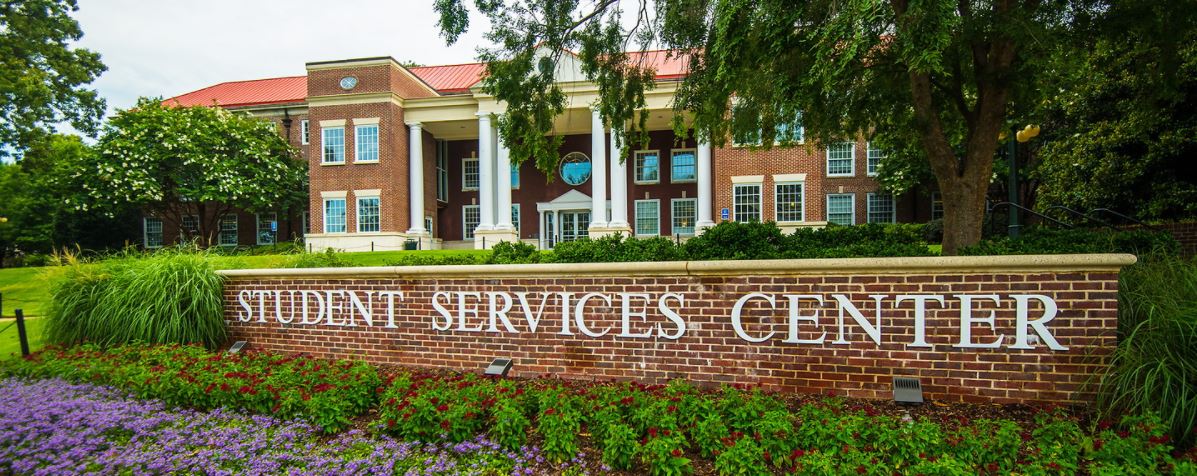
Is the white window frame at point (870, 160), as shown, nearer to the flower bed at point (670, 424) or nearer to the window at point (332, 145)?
the flower bed at point (670, 424)

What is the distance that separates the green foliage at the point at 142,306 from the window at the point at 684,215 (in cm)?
2157

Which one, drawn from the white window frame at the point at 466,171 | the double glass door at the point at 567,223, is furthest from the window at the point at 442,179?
the double glass door at the point at 567,223

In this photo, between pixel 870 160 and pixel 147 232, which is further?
pixel 147 232

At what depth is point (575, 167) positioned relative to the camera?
28.2 metres

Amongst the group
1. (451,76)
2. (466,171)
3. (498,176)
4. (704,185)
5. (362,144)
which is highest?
(451,76)

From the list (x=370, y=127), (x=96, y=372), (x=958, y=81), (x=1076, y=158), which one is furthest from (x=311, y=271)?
(x=370, y=127)

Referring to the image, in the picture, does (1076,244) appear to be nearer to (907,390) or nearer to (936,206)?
(907,390)

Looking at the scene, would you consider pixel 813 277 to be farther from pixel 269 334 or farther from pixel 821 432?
pixel 269 334

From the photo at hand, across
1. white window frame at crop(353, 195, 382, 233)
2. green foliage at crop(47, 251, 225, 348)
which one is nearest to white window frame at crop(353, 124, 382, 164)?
white window frame at crop(353, 195, 382, 233)

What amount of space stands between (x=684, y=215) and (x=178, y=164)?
23.7 m

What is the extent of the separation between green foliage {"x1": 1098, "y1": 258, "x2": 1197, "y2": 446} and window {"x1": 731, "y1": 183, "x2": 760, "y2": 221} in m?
19.0

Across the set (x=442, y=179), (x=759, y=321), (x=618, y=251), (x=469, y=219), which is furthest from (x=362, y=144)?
(x=759, y=321)

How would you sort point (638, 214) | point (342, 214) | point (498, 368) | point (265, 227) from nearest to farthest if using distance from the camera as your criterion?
point (498, 368), point (342, 214), point (638, 214), point (265, 227)

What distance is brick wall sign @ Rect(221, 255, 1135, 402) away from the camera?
428 centimetres
